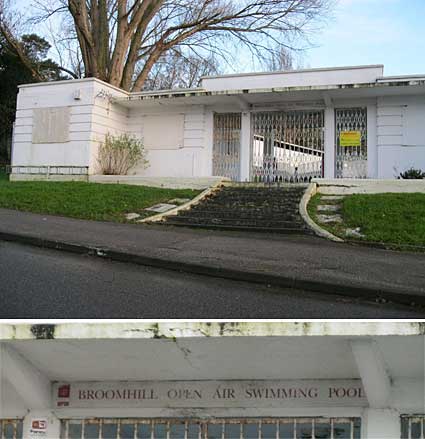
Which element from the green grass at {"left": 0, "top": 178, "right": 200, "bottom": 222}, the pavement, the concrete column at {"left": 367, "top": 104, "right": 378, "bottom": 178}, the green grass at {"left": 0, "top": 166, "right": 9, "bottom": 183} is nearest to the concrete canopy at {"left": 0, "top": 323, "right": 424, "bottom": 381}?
the pavement

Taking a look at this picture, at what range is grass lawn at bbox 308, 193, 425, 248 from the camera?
10.5m

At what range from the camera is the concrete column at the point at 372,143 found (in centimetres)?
1980

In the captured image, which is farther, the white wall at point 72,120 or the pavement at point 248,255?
the white wall at point 72,120

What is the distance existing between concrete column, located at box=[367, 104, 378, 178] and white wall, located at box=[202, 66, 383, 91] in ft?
4.10

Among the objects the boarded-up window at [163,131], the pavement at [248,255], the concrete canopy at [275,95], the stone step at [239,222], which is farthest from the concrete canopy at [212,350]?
the boarded-up window at [163,131]

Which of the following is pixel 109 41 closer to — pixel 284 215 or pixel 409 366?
pixel 284 215

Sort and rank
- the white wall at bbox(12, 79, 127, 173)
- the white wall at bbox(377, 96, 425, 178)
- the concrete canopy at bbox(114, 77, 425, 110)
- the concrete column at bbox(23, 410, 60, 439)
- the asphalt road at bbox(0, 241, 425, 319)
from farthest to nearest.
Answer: the white wall at bbox(12, 79, 127, 173), the white wall at bbox(377, 96, 425, 178), the concrete canopy at bbox(114, 77, 425, 110), the asphalt road at bbox(0, 241, 425, 319), the concrete column at bbox(23, 410, 60, 439)

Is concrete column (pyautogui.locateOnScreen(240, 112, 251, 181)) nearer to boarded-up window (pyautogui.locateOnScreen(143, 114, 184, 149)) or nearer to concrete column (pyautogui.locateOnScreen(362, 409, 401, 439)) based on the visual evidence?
boarded-up window (pyautogui.locateOnScreen(143, 114, 184, 149))

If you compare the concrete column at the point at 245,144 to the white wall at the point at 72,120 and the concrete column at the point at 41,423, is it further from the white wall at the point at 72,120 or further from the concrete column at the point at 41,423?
the concrete column at the point at 41,423

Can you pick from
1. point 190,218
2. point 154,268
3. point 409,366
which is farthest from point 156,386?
point 190,218

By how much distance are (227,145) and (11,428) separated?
58.4ft

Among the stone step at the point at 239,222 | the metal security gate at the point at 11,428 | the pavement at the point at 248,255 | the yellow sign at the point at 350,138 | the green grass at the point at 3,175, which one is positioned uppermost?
the yellow sign at the point at 350,138

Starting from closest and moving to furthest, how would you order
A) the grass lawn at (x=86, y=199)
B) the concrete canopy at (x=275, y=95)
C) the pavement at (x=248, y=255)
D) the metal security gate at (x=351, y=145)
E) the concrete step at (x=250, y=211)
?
1. the pavement at (x=248, y=255)
2. the concrete step at (x=250, y=211)
3. the grass lawn at (x=86, y=199)
4. the concrete canopy at (x=275, y=95)
5. the metal security gate at (x=351, y=145)

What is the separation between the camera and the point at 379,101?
19766 millimetres
